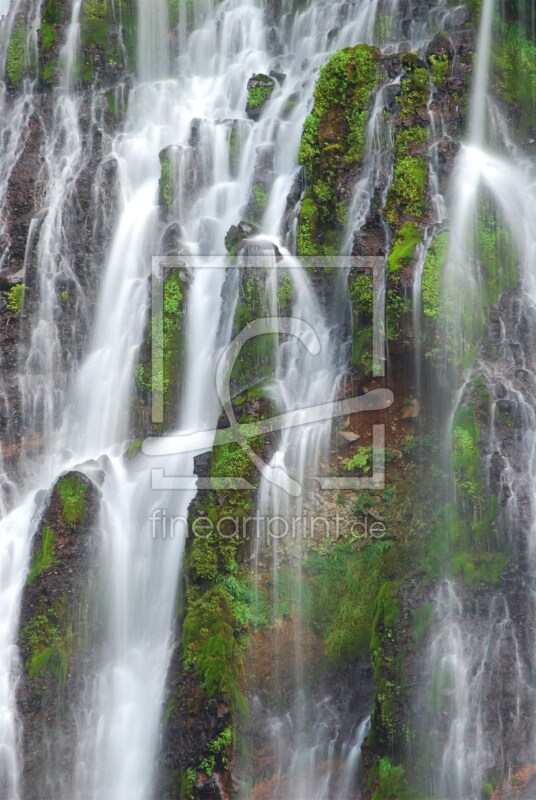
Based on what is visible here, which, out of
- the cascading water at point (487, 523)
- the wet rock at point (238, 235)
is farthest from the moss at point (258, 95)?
the cascading water at point (487, 523)

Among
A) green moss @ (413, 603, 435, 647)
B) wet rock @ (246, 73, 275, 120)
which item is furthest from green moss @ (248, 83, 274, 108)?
green moss @ (413, 603, 435, 647)

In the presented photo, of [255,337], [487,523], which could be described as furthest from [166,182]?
[487,523]

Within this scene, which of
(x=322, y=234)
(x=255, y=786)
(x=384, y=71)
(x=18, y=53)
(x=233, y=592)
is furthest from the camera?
(x=18, y=53)

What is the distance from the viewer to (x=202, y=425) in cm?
1617

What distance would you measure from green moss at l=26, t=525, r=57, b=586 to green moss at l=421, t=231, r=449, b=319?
7.95m

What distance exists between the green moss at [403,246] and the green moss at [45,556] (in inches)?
313

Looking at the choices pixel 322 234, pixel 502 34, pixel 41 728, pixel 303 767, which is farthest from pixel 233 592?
pixel 502 34

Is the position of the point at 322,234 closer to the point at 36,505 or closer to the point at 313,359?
the point at 313,359

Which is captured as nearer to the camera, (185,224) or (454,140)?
(454,140)

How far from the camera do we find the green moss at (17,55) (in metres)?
23.3

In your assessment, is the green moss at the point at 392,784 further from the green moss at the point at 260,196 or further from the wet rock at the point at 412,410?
the green moss at the point at 260,196

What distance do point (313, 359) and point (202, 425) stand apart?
2.67m

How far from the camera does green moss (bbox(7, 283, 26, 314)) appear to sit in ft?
63.0

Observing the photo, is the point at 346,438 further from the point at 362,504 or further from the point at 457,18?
the point at 457,18
